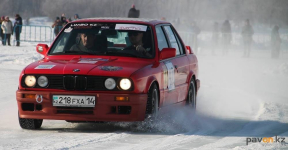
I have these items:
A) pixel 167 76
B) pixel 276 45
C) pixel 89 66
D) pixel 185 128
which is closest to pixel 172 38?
pixel 167 76

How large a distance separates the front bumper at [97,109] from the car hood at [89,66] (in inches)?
10.1

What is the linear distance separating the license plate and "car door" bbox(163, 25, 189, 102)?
74.4 inches

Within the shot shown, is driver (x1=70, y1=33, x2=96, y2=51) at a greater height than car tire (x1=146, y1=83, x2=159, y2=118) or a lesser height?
greater

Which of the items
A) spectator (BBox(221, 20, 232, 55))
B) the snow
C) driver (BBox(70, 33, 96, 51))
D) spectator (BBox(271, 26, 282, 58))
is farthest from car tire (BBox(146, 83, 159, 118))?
spectator (BBox(221, 20, 232, 55))

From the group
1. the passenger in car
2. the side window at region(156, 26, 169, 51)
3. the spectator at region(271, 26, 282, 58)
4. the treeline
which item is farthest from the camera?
the treeline

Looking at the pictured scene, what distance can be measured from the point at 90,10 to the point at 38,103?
5282cm

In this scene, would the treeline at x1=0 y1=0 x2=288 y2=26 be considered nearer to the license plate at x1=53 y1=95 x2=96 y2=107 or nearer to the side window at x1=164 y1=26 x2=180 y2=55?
the side window at x1=164 y1=26 x2=180 y2=55

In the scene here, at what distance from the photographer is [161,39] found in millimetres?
9445

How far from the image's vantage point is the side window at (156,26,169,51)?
30.4 ft

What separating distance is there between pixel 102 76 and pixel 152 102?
0.77 m

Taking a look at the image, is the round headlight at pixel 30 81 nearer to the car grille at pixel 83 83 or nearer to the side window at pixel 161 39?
the car grille at pixel 83 83

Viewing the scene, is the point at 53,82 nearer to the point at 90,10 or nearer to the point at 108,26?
the point at 108,26

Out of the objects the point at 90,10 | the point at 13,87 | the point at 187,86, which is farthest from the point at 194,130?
the point at 90,10

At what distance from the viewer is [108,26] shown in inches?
358
